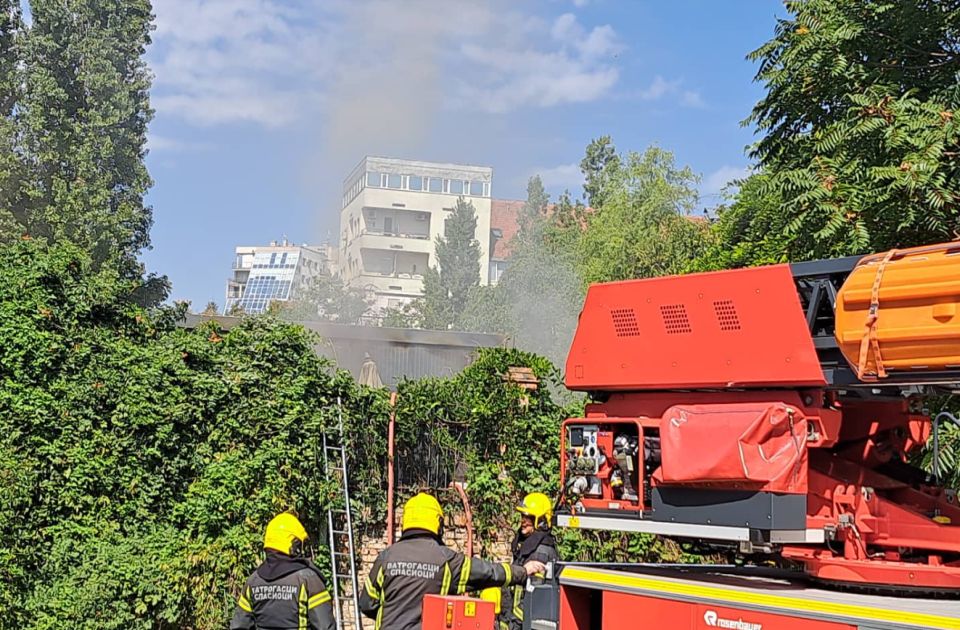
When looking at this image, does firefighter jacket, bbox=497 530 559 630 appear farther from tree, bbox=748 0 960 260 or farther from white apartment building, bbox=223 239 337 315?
white apartment building, bbox=223 239 337 315

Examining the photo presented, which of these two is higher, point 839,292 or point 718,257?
point 718,257

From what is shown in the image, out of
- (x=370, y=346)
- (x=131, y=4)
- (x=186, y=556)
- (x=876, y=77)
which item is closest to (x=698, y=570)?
(x=876, y=77)

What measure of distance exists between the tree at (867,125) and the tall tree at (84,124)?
1892 cm

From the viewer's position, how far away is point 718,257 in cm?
2134

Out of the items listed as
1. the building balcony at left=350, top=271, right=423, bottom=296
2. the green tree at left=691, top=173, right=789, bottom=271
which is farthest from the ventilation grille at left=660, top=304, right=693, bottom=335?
the building balcony at left=350, top=271, right=423, bottom=296

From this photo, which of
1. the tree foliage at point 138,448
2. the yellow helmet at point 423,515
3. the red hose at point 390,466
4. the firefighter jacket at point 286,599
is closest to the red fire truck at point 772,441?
the yellow helmet at point 423,515

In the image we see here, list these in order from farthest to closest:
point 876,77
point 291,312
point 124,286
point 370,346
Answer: point 291,312 → point 370,346 → point 124,286 → point 876,77

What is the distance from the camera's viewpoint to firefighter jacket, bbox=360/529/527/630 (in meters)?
6.61

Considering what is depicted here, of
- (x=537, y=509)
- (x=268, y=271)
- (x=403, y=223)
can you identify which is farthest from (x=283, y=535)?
(x=268, y=271)

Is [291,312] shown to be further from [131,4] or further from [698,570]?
[698,570]

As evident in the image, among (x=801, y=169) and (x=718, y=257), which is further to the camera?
(x=718, y=257)

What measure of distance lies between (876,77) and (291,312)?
35.2 m

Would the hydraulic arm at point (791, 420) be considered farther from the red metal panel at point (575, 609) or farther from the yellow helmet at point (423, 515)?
the yellow helmet at point (423, 515)

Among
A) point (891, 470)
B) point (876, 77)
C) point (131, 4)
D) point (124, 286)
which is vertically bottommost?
point (891, 470)
